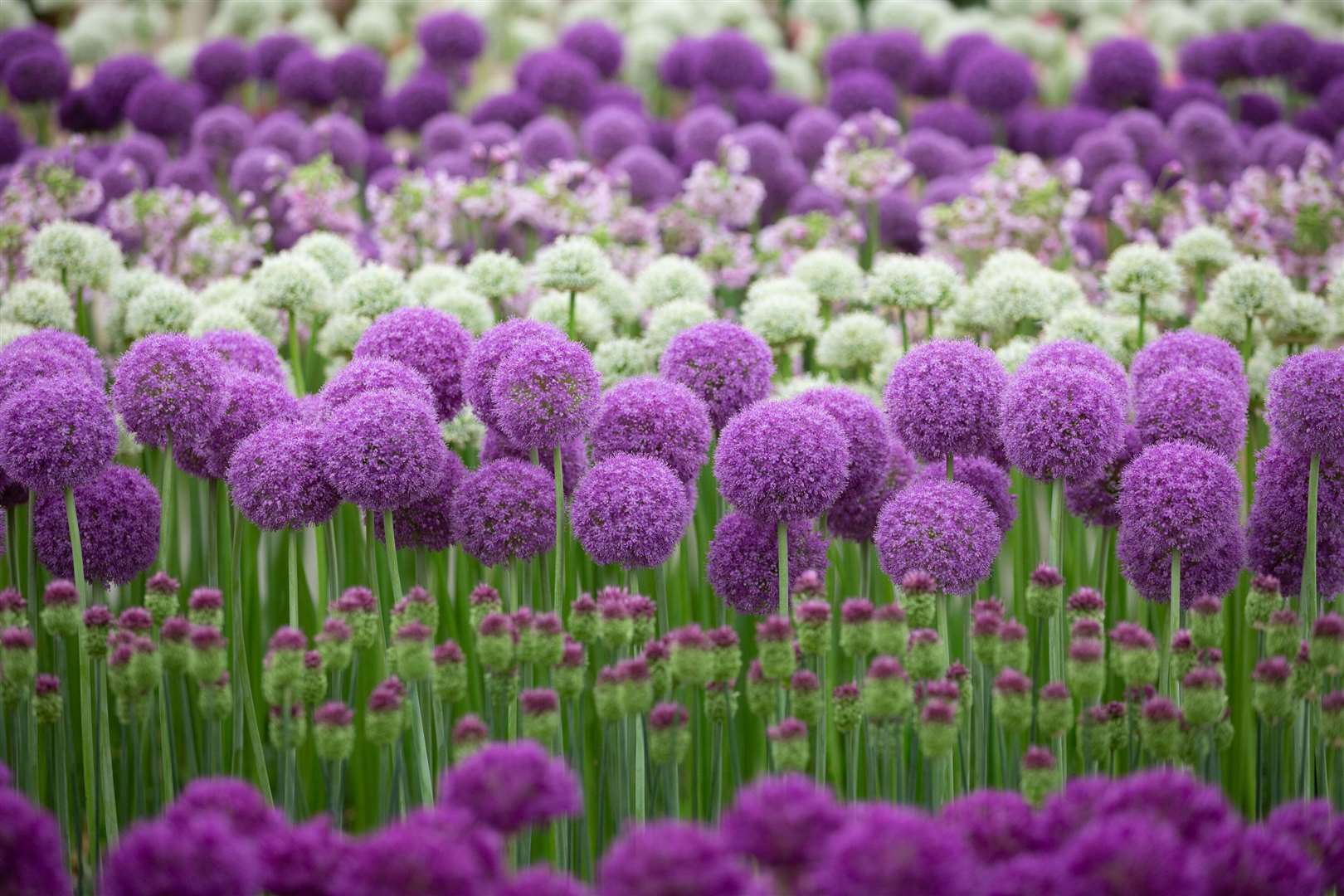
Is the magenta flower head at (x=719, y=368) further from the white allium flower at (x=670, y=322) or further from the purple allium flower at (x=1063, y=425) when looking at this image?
the purple allium flower at (x=1063, y=425)

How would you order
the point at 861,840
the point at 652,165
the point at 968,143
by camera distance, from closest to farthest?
the point at 861,840
the point at 652,165
the point at 968,143

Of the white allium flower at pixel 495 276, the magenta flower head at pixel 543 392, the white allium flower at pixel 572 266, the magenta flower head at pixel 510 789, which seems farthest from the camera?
the white allium flower at pixel 495 276

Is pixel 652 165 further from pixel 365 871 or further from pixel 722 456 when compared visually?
pixel 365 871

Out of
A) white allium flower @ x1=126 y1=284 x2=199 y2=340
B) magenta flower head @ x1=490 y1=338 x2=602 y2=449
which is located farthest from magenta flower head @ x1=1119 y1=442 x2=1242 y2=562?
white allium flower @ x1=126 y1=284 x2=199 y2=340

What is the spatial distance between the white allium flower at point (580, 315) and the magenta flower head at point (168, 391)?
0.98 meters

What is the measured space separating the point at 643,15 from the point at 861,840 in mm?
7204

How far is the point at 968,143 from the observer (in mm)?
6633

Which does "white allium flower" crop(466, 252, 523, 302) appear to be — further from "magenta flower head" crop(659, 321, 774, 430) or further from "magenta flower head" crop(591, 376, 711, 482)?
"magenta flower head" crop(591, 376, 711, 482)

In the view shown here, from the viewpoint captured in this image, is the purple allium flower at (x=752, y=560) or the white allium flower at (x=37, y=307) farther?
the white allium flower at (x=37, y=307)

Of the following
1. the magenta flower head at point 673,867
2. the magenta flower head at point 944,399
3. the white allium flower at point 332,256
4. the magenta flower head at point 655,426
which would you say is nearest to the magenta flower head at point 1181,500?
the magenta flower head at point 944,399

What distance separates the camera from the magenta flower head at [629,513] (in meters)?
2.51

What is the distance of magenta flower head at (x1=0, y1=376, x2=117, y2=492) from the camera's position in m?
2.46

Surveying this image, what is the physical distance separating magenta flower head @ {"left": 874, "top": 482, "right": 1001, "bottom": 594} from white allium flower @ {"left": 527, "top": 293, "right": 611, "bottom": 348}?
1.22 meters

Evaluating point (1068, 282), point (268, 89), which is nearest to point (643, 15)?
point (268, 89)
